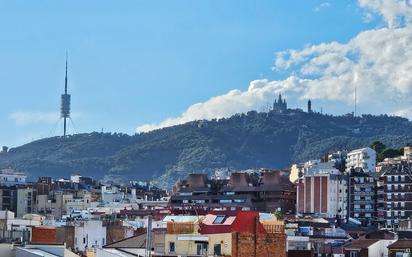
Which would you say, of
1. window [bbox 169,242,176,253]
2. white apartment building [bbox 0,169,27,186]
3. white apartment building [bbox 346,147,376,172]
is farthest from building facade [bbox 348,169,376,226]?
window [bbox 169,242,176,253]

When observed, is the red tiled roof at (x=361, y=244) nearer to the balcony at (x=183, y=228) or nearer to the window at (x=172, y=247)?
the balcony at (x=183, y=228)

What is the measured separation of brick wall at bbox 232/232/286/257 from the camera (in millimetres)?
41875

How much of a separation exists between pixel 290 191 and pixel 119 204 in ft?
75.6

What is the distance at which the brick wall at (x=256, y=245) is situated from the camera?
41875mm

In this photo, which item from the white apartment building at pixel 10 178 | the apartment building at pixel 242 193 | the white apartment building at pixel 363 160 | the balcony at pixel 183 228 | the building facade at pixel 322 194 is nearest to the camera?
the balcony at pixel 183 228

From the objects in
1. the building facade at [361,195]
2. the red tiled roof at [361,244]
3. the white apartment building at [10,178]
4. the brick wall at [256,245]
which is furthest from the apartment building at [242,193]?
the brick wall at [256,245]

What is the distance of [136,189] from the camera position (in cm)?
19550

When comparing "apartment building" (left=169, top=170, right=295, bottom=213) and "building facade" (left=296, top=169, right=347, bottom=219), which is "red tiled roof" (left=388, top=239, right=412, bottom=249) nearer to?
"apartment building" (left=169, top=170, right=295, bottom=213)

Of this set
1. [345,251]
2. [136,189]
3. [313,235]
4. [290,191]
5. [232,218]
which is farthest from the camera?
[136,189]

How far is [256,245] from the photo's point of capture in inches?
1658

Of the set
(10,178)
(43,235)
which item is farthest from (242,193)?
(43,235)

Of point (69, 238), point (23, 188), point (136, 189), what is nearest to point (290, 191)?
point (23, 188)

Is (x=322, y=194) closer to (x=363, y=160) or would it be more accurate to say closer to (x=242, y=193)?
(x=242, y=193)

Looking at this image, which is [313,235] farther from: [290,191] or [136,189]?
[136,189]
